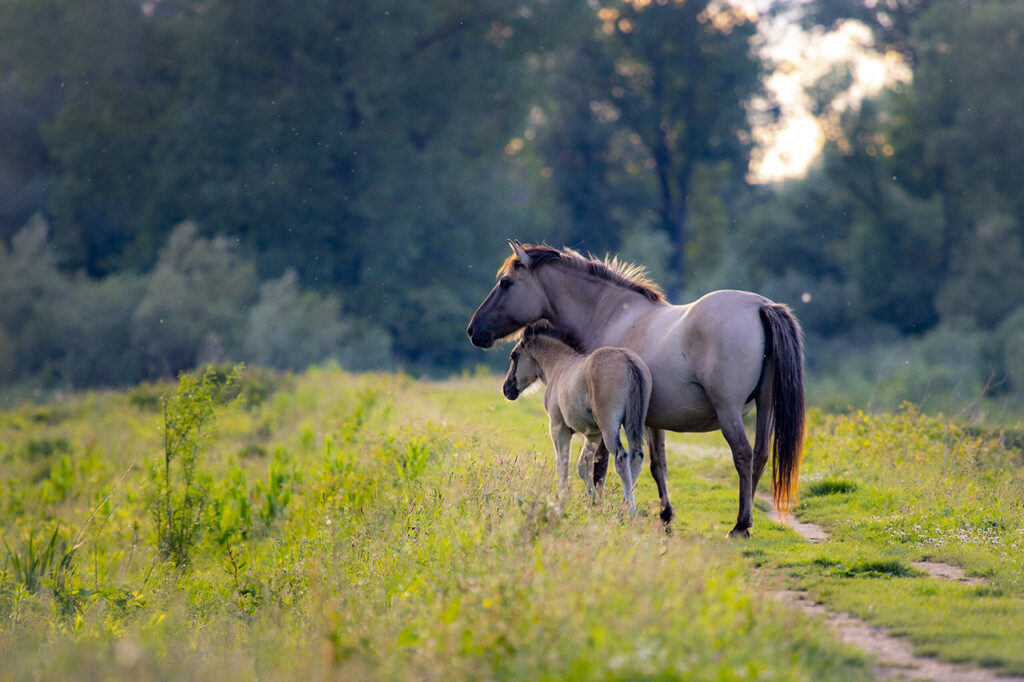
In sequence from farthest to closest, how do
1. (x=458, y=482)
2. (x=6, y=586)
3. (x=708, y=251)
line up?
(x=708, y=251) < (x=6, y=586) < (x=458, y=482)

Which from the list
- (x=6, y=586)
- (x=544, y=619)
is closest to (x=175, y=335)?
(x=6, y=586)

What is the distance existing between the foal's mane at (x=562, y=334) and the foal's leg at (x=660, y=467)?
132 cm

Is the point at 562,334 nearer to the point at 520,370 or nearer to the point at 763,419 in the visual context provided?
the point at 520,370

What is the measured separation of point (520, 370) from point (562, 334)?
0.61 m

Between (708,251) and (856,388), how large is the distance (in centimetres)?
2243

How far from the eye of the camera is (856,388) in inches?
1122

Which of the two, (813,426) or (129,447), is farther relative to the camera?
(129,447)

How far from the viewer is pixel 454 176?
42812 millimetres

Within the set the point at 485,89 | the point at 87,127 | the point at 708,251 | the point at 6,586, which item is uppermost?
the point at 485,89

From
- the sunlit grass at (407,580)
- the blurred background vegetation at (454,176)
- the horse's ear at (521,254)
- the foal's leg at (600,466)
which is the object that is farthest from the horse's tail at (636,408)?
the blurred background vegetation at (454,176)

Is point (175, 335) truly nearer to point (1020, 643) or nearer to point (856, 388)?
point (856, 388)

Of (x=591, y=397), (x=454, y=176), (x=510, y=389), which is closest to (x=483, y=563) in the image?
(x=591, y=397)

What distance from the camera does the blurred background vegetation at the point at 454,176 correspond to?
32594 millimetres

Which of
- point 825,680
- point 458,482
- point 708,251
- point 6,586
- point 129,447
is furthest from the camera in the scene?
point 708,251
